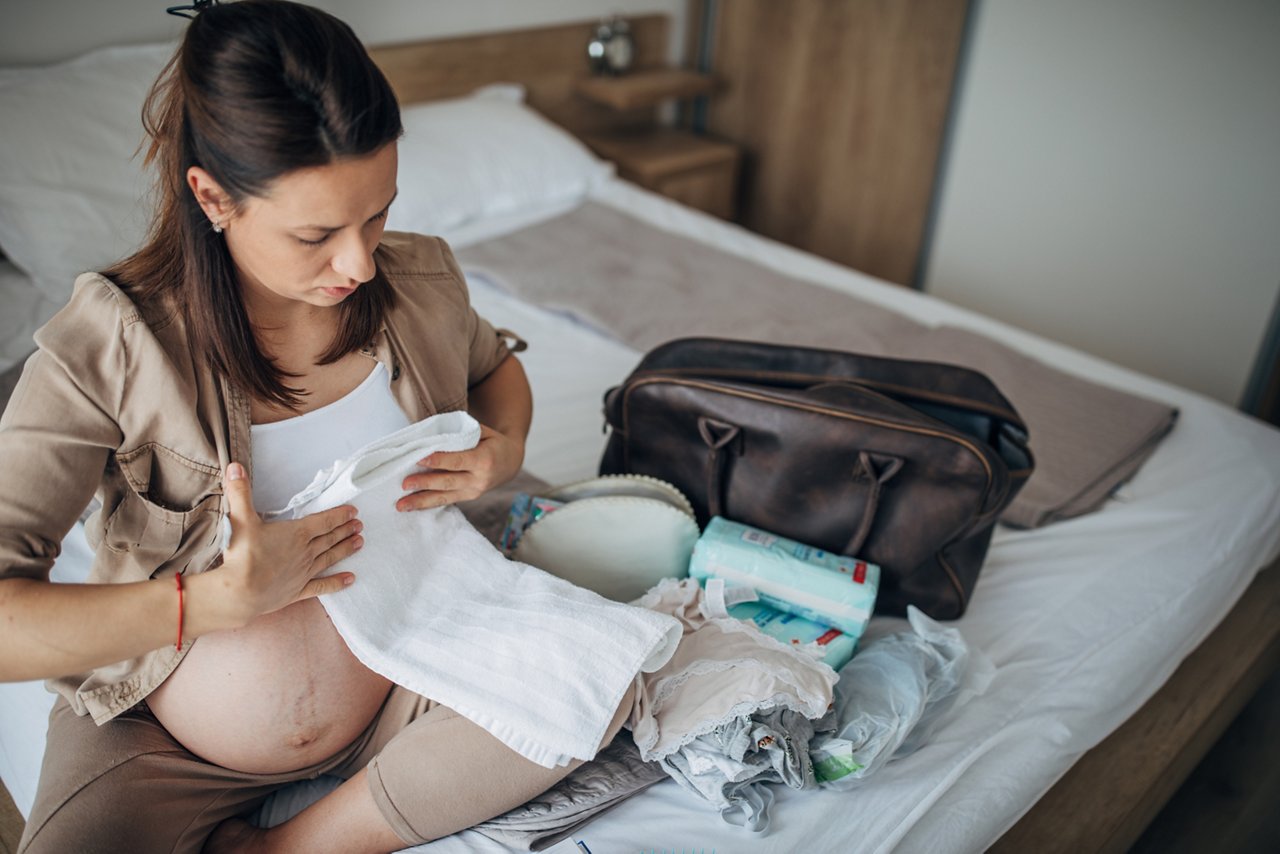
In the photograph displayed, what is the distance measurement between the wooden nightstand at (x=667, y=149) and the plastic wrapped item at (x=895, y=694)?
2.00 meters

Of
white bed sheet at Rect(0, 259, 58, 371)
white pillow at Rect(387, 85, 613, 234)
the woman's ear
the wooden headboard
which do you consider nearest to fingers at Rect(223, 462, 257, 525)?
the woman's ear

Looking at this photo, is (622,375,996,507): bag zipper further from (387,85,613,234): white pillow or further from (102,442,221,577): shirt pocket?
(387,85,613,234): white pillow

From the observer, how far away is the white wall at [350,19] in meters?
1.94

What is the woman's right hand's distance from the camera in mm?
813

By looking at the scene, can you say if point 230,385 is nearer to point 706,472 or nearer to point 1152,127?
point 706,472

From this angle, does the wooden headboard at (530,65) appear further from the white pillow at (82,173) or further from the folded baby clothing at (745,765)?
the folded baby clothing at (745,765)

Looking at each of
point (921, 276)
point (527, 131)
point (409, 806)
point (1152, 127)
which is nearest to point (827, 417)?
point (409, 806)

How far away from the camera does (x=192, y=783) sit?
894 mm

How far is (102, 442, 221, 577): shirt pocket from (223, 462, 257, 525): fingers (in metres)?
0.07

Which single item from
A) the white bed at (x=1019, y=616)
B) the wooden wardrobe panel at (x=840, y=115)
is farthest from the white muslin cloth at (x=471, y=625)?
the wooden wardrobe panel at (x=840, y=115)

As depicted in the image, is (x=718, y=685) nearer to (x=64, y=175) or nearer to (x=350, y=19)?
(x=64, y=175)

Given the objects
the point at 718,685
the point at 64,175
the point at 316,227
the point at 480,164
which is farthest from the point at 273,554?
the point at 480,164

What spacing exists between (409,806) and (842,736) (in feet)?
1.47

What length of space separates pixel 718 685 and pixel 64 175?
1501 mm
